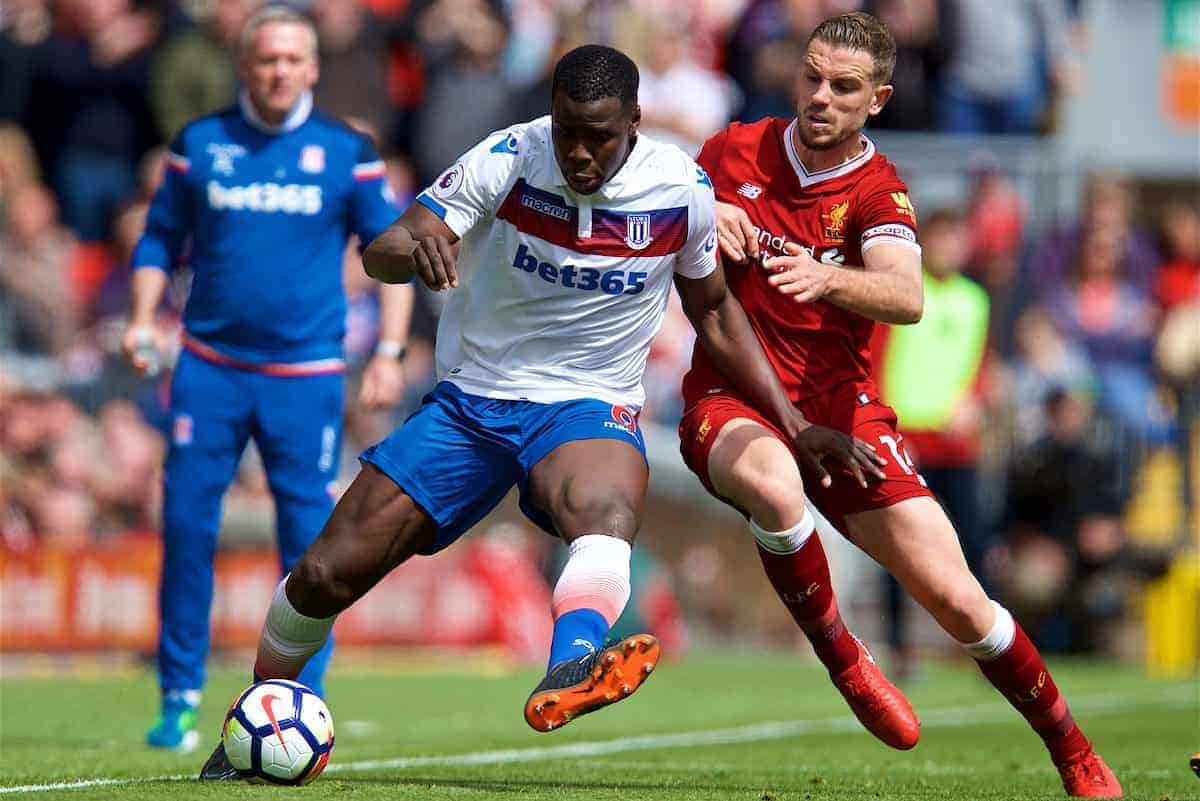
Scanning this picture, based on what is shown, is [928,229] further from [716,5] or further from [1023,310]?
[716,5]

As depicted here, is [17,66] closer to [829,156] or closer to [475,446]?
[829,156]

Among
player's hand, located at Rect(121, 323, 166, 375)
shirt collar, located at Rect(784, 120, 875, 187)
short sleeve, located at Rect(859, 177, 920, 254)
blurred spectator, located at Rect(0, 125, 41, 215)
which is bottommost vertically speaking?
blurred spectator, located at Rect(0, 125, 41, 215)

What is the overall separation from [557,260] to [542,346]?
31 centimetres

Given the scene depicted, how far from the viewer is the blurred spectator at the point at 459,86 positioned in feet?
55.4

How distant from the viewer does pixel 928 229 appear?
1338 cm

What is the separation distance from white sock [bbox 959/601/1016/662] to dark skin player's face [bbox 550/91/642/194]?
7.10 feet

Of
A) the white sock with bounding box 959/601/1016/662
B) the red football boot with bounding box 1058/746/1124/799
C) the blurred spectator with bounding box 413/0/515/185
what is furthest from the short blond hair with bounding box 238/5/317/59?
the blurred spectator with bounding box 413/0/515/185

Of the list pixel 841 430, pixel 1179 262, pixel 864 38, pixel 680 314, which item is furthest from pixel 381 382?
pixel 1179 262

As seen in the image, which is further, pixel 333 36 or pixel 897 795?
pixel 333 36

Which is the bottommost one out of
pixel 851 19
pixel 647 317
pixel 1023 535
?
pixel 1023 535

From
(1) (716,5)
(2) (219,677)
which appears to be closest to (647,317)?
(2) (219,677)

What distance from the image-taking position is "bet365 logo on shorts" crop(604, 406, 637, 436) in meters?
6.79

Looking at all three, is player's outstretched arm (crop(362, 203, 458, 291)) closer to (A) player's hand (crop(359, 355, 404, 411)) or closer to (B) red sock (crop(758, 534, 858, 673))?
(B) red sock (crop(758, 534, 858, 673))

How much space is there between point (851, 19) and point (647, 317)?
1378 mm
